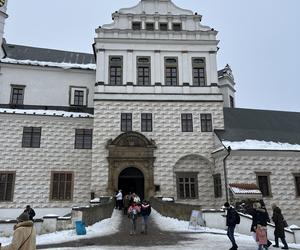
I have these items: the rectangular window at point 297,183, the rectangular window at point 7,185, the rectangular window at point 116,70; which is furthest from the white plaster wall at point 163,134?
the rectangular window at point 297,183

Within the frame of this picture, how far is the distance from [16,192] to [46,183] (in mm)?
1967

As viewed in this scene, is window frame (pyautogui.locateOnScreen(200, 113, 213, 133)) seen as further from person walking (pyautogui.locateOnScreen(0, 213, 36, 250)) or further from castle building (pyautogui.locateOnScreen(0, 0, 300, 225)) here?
person walking (pyautogui.locateOnScreen(0, 213, 36, 250))

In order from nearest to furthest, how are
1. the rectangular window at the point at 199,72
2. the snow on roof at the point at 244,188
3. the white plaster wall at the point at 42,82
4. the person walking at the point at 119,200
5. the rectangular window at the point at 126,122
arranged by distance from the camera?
the person walking at the point at 119,200, the snow on roof at the point at 244,188, the rectangular window at the point at 126,122, the rectangular window at the point at 199,72, the white plaster wall at the point at 42,82

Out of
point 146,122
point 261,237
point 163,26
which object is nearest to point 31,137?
point 146,122

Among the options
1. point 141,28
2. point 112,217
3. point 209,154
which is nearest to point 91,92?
point 141,28

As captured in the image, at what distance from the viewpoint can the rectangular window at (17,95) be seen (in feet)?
85.5

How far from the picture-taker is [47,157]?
78.0 feet

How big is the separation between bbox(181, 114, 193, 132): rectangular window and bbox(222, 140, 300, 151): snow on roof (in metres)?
2.76

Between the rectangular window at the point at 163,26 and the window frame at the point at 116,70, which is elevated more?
the rectangular window at the point at 163,26

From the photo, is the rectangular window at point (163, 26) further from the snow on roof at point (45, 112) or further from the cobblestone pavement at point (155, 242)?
the cobblestone pavement at point (155, 242)

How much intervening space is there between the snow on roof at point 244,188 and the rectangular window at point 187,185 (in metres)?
3.09

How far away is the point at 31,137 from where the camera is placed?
2397cm

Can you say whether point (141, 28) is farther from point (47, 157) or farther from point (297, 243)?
point (297, 243)

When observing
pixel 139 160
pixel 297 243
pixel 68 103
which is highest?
pixel 68 103
